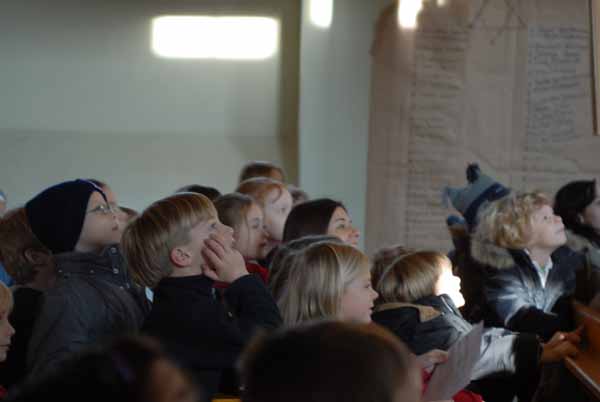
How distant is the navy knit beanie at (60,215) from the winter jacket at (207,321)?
0.46 m

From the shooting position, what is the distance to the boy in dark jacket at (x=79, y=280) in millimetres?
2959

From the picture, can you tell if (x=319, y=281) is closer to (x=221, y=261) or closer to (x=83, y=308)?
(x=221, y=261)

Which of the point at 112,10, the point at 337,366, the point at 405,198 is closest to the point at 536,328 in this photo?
the point at 405,198

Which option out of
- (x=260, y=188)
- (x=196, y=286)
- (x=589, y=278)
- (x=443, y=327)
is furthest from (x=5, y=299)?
(x=589, y=278)

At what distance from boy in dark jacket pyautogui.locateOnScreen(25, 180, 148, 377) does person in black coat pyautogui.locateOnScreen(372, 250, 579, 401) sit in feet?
3.12

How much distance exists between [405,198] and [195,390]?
6541mm

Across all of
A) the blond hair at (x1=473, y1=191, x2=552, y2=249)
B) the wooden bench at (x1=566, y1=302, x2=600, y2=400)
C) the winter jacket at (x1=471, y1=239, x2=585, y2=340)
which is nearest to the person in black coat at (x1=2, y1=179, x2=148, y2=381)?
the wooden bench at (x1=566, y1=302, x2=600, y2=400)

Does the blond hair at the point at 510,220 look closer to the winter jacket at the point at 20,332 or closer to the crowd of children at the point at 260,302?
the crowd of children at the point at 260,302

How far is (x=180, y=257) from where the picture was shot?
3.07 metres

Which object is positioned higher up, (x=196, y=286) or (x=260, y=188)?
(x=260, y=188)

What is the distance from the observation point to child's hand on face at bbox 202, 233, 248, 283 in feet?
10.1

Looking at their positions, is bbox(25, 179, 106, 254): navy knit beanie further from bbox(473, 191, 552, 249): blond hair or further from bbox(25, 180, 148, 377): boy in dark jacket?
bbox(473, 191, 552, 249): blond hair

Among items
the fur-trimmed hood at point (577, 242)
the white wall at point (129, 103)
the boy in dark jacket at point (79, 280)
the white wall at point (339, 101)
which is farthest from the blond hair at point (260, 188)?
the white wall at point (129, 103)

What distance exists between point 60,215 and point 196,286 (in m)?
0.61
